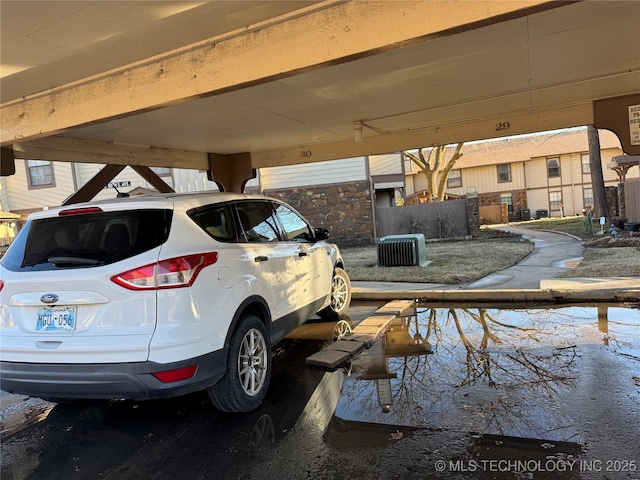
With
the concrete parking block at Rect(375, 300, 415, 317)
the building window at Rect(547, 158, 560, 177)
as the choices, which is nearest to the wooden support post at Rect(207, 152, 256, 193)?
the concrete parking block at Rect(375, 300, 415, 317)

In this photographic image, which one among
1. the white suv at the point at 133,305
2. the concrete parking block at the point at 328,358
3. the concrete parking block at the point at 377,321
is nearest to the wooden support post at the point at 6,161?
the white suv at the point at 133,305

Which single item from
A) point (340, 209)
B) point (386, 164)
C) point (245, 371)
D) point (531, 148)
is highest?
point (531, 148)

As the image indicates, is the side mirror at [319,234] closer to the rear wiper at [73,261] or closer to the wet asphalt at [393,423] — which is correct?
the wet asphalt at [393,423]

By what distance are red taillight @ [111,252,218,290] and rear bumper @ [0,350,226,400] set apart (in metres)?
0.55

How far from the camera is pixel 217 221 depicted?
13.5 feet

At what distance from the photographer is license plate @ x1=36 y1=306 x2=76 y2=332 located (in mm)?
3361

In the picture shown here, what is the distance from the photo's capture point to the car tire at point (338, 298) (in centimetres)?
690

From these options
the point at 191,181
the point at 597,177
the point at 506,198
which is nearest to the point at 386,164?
the point at 191,181

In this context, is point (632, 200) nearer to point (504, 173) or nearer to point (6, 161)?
point (6, 161)

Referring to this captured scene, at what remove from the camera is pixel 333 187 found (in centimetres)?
2028

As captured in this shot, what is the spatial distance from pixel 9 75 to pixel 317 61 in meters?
3.20

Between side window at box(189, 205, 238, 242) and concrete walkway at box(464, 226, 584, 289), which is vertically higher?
side window at box(189, 205, 238, 242)

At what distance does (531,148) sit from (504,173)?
138 inches

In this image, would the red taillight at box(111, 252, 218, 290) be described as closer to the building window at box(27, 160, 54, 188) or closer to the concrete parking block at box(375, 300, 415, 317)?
the concrete parking block at box(375, 300, 415, 317)
